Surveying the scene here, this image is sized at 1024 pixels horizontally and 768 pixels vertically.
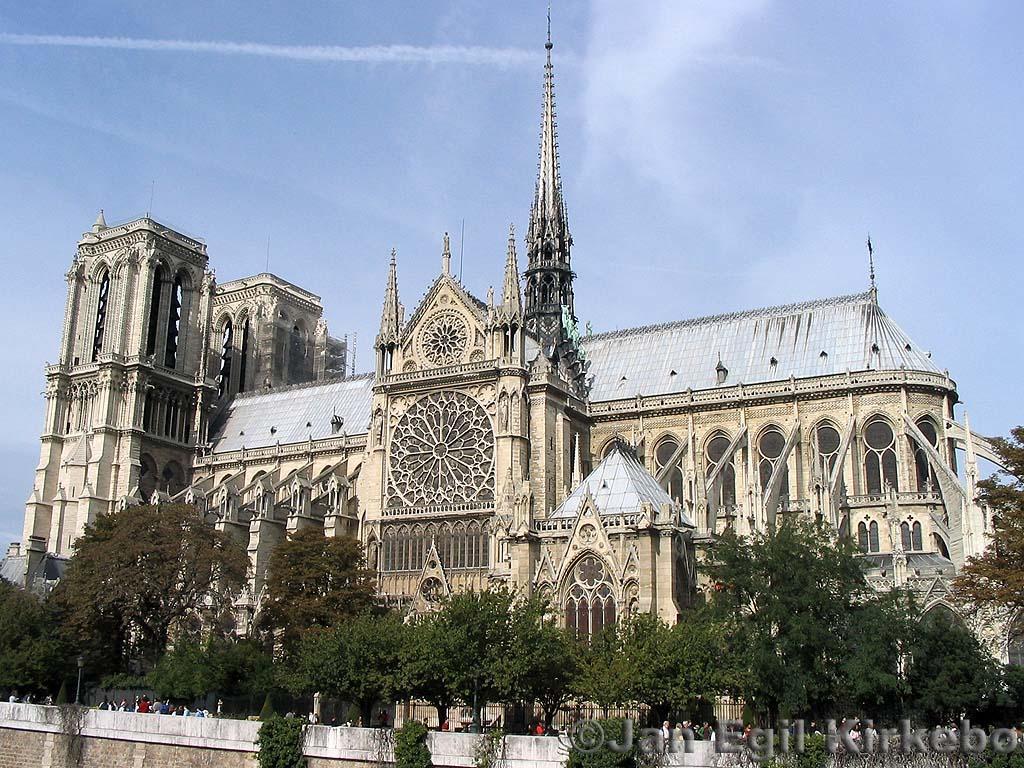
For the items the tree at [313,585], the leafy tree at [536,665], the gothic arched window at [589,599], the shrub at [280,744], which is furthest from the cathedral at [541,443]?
Answer: the shrub at [280,744]

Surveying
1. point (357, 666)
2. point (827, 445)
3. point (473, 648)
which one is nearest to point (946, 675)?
point (473, 648)

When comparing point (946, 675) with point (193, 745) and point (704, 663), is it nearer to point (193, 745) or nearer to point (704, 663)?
point (704, 663)

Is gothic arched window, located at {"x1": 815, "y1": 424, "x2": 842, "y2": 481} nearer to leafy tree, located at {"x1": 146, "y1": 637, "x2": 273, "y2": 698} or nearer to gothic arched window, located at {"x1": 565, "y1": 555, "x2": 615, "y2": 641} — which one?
gothic arched window, located at {"x1": 565, "y1": 555, "x2": 615, "y2": 641}

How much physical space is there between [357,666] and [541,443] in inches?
785

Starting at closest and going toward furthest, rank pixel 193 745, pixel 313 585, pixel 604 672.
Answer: pixel 604 672 → pixel 193 745 → pixel 313 585

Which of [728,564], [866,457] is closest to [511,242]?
[866,457]

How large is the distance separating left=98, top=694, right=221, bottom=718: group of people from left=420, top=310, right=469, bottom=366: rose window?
69.7 ft

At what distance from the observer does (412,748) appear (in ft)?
103

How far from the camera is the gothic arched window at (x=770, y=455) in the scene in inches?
2259

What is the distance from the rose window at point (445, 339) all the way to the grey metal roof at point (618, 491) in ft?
42.2

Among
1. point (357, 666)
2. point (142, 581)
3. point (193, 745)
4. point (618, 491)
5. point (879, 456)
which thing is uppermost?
point (879, 456)

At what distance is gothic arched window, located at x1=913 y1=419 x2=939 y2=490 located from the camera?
54156 mm

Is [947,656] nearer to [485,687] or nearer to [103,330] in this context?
[485,687]

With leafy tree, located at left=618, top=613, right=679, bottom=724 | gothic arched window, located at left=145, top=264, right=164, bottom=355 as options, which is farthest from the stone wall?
gothic arched window, located at left=145, top=264, right=164, bottom=355
